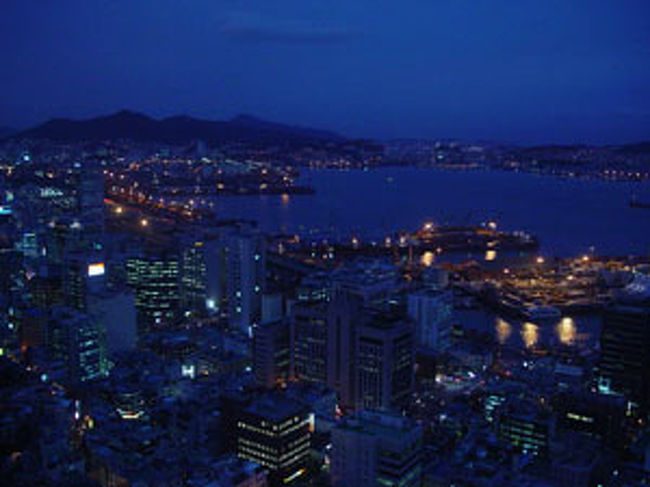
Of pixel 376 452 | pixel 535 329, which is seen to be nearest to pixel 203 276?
pixel 535 329

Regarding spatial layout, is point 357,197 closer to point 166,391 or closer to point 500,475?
point 166,391

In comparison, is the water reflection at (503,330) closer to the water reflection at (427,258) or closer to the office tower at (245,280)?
the office tower at (245,280)

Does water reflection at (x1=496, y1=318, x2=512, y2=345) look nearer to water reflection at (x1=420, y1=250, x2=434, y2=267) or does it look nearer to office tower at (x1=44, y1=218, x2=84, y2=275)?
water reflection at (x1=420, y1=250, x2=434, y2=267)

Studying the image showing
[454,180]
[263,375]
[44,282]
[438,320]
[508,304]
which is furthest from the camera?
[454,180]

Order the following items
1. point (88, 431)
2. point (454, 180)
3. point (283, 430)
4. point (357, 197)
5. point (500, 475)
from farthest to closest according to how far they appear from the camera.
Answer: point (454, 180)
point (357, 197)
point (88, 431)
point (283, 430)
point (500, 475)

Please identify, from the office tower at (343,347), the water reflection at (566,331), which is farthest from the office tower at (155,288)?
the water reflection at (566,331)

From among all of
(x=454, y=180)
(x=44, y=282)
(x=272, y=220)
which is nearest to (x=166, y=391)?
(x=44, y=282)

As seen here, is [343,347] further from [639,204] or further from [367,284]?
[639,204]

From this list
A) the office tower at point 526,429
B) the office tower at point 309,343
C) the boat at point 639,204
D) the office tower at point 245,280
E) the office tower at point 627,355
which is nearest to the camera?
the office tower at point 526,429
